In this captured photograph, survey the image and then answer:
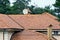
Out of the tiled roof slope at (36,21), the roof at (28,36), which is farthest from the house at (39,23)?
the roof at (28,36)

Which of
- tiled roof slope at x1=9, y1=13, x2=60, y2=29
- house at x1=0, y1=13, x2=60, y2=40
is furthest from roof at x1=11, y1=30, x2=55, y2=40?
tiled roof slope at x1=9, y1=13, x2=60, y2=29

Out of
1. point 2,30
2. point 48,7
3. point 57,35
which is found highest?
point 2,30

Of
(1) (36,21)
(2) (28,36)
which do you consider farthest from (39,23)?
(2) (28,36)

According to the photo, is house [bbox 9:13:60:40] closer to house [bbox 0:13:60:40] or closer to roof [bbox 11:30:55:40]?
house [bbox 0:13:60:40]

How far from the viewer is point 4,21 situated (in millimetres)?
27484

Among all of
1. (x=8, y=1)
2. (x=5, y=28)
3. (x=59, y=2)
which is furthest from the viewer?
(x=8, y=1)

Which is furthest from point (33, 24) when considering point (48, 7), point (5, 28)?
point (48, 7)

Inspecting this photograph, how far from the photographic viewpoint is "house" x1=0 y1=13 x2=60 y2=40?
2605 centimetres

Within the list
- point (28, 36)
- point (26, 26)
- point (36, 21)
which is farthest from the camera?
point (36, 21)

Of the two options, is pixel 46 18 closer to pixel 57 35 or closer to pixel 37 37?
pixel 57 35

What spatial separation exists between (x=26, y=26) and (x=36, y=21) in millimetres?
1631

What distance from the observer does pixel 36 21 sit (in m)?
31.7

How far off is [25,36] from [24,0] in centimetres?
4943

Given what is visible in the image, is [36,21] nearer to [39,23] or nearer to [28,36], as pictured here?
[39,23]
